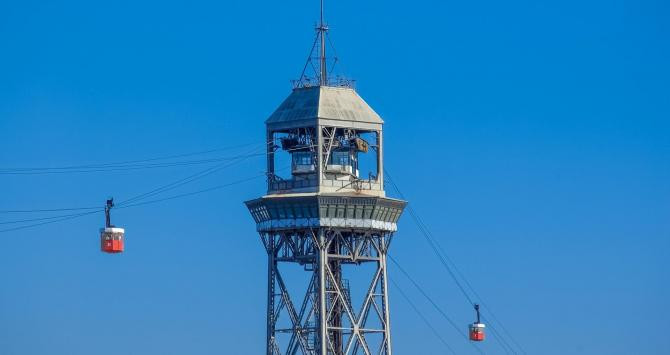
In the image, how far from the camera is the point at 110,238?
18500 cm

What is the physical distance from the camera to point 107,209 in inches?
7234

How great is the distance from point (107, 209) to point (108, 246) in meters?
2.96

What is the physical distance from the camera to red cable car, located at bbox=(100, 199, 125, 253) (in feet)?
606

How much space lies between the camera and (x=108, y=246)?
7274 inches

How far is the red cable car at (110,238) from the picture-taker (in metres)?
185
